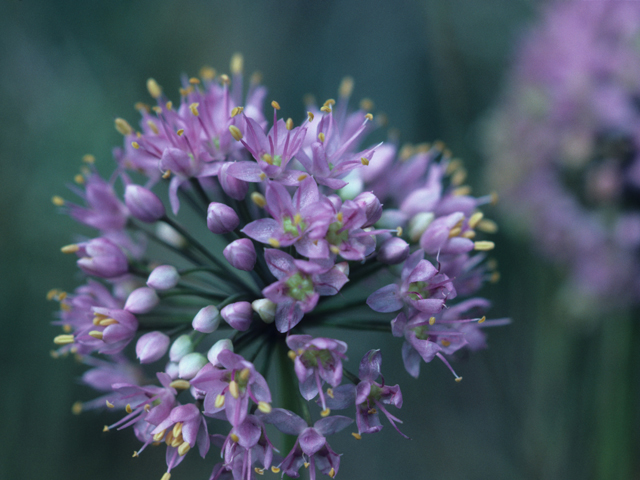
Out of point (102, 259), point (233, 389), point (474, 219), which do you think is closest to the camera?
point (233, 389)

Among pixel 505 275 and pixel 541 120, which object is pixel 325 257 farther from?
pixel 505 275

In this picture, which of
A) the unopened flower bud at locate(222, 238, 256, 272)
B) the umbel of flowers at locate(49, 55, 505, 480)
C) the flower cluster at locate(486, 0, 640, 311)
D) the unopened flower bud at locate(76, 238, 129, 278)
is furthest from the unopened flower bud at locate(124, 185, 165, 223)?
the flower cluster at locate(486, 0, 640, 311)

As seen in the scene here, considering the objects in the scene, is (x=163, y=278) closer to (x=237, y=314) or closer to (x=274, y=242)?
(x=237, y=314)

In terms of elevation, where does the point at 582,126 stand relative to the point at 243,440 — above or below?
Answer: above

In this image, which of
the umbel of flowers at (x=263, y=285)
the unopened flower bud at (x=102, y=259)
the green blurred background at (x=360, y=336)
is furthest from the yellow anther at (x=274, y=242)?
the green blurred background at (x=360, y=336)

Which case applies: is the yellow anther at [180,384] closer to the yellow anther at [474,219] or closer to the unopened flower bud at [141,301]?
the unopened flower bud at [141,301]

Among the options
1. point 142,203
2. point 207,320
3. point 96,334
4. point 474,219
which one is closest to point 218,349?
point 207,320

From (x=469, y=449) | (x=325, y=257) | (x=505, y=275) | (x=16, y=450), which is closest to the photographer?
(x=325, y=257)

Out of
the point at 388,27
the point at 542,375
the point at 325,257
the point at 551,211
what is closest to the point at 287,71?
the point at 388,27
